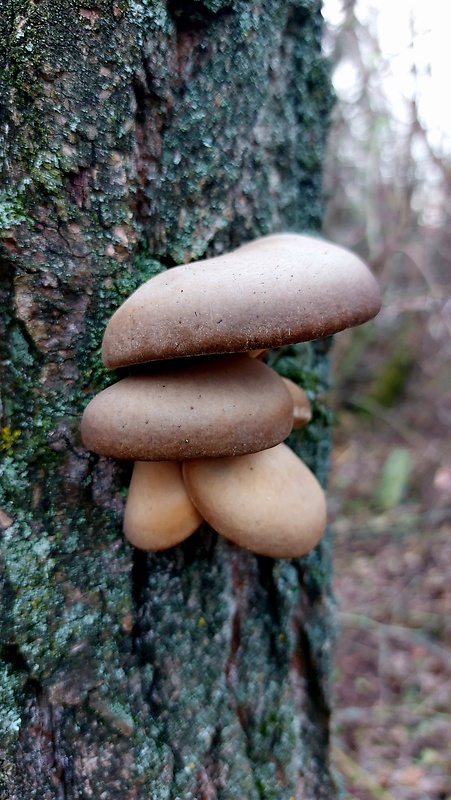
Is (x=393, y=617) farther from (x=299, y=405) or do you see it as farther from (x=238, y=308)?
(x=238, y=308)

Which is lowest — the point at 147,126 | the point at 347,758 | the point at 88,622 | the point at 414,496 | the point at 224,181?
the point at 414,496

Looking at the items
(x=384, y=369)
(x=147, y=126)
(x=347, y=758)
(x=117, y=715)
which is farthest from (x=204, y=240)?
(x=384, y=369)

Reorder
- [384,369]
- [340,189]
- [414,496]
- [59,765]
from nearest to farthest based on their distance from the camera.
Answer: [59,765] < [414,496] < [340,189] < [384,369]

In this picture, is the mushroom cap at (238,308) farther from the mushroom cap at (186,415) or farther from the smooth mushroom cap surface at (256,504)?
the smooth mushroom cap surface at (256,504)

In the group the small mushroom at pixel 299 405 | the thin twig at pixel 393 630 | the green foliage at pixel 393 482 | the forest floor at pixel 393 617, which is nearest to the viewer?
the small mushroom at pixel 299 405

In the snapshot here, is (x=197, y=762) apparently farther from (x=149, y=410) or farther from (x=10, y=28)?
(x=10, y=28)

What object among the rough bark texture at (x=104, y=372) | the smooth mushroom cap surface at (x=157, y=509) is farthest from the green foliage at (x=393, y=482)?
the smooth mushroom cap surface at (x=157, y=509)

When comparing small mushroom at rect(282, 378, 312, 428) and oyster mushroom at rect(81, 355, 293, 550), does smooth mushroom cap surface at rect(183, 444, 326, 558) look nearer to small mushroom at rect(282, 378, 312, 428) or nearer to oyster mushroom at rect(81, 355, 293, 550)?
oyster mushroom at rect(81, 355, 293, 550)
